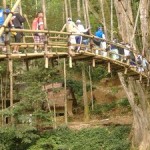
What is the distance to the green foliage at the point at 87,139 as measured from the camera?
14.1 meters

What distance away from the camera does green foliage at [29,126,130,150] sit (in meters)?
14.1

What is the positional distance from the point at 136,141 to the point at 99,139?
1937 millimetres

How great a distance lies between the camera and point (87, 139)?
49.6ft

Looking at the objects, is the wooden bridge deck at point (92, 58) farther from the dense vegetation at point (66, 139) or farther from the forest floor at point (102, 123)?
the forest floor at point (102, 123)

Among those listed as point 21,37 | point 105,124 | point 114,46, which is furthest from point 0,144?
point 21,37

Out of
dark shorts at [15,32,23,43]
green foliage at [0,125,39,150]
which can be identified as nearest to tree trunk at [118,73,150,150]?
green foliage at [0,125,39,150]

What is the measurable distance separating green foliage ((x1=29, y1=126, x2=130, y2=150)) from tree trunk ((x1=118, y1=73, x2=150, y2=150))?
3.03 ft

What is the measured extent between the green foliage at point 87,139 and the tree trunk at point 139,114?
3.03ft

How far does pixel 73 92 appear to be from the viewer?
19141 millimetres

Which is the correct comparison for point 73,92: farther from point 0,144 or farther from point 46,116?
point 0,144

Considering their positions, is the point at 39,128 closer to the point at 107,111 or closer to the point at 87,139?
the point at 87,139

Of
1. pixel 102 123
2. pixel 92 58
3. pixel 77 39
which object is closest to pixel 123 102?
pixel 102 123

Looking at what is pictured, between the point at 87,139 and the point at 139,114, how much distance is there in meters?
3.09

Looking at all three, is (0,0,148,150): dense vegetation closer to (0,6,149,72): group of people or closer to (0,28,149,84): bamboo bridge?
(0,6,149,72): group of people
